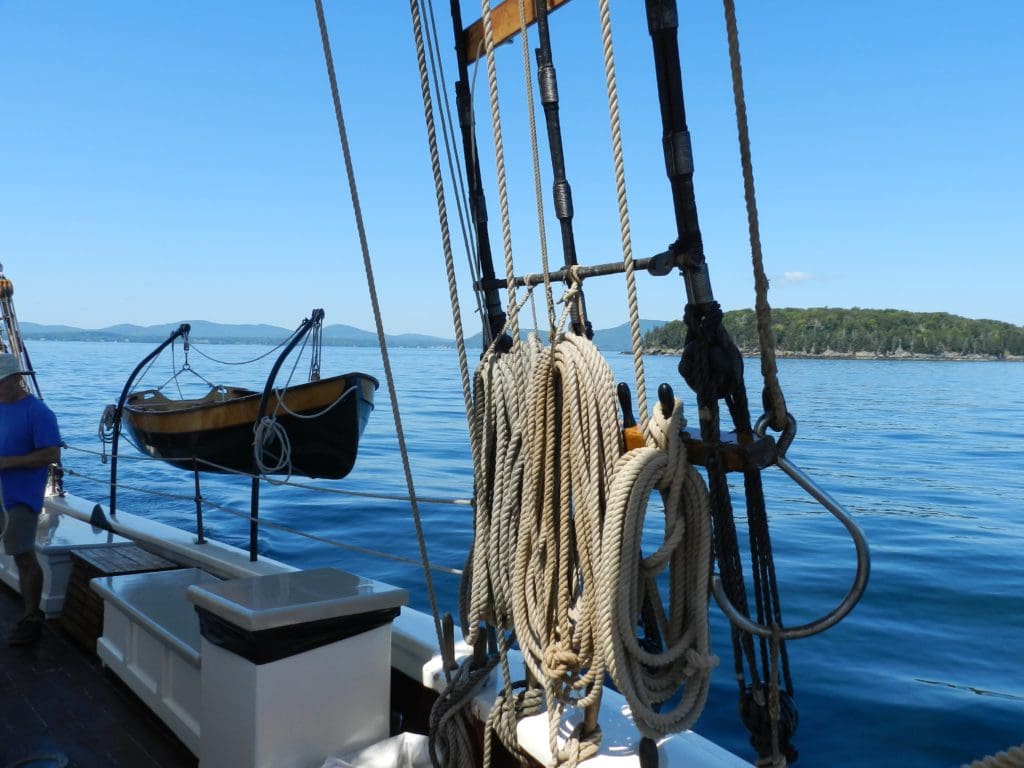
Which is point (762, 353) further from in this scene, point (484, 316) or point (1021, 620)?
point (1021, 620)

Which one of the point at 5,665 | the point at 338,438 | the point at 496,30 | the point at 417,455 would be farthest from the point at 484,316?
the point at 417,455

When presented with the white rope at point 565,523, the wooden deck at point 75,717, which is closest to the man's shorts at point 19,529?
the wooden deck at point 75,717

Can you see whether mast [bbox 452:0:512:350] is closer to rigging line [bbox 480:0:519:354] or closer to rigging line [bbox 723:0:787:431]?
rigging line [bbox 480:0:519:354]

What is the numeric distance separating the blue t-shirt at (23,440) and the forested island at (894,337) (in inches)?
3424

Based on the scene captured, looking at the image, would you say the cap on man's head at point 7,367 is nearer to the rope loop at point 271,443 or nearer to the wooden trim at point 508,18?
the rope loop at point 271,443

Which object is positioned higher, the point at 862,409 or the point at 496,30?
the point at 496,30

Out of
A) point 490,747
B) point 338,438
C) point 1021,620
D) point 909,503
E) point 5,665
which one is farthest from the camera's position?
point 909,503

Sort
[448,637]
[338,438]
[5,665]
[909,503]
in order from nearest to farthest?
[448,637]
[5,665]
[338,438]
[909,503]

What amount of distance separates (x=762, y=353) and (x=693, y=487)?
10.9 inches

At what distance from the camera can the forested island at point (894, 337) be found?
94.1m

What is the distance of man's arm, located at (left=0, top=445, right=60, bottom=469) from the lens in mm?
3654

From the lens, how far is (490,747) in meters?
2.12

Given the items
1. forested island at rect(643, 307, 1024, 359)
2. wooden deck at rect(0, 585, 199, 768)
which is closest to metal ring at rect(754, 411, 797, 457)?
wooden deck at rect(0, 585, 199, 768)

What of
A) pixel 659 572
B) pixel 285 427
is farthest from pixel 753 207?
pixel 285 427
